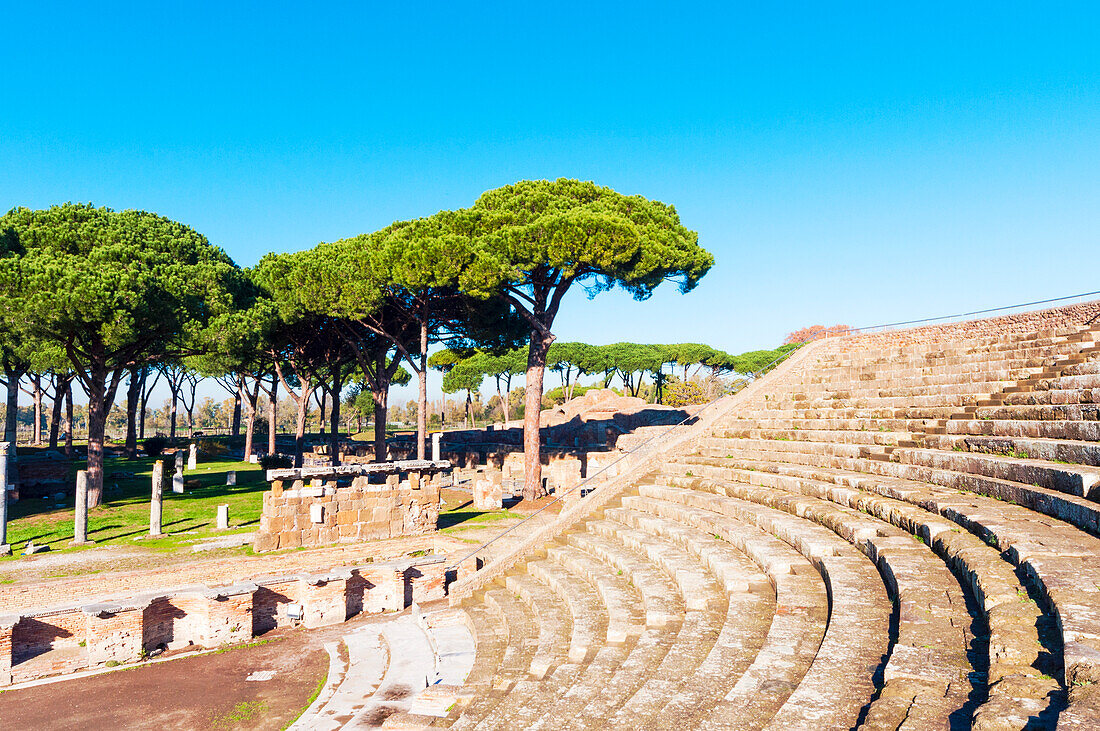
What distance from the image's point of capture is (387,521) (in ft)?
49.1

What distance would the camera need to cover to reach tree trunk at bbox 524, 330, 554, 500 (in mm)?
21562

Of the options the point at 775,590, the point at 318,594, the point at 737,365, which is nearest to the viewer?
the point at 775,590

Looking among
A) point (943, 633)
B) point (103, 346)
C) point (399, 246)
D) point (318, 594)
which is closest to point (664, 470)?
point (318, 594)

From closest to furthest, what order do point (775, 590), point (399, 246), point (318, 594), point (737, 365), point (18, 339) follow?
1. point (775, 590)
2. point (318, 594)
3. point (18, 339)
4. point (399, 246)
5. point (737, 365)

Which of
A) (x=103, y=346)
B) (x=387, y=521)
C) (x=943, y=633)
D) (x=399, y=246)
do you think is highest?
(x=399, y=246)

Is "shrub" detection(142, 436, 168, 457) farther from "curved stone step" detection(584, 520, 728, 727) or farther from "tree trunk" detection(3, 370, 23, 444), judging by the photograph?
"curved stone step" detection(584, 520, 728, 727)

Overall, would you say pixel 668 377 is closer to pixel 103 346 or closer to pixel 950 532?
pixel 103 346

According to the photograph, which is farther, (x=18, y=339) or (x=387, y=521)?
(x=18, y=339)

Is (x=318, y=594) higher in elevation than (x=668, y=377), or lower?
lower

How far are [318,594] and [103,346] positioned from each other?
45.4 ft

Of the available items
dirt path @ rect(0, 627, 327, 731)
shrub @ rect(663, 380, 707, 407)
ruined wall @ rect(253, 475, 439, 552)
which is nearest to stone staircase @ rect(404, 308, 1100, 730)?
dirt path @ rect(0, 627, 327, 731)

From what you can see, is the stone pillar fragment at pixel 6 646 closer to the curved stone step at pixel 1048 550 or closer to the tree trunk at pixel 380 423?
the curved stone step at pixel 1048 550

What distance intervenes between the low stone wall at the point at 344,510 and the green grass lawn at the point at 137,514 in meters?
2.38

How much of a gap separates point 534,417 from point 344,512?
8768 mm
